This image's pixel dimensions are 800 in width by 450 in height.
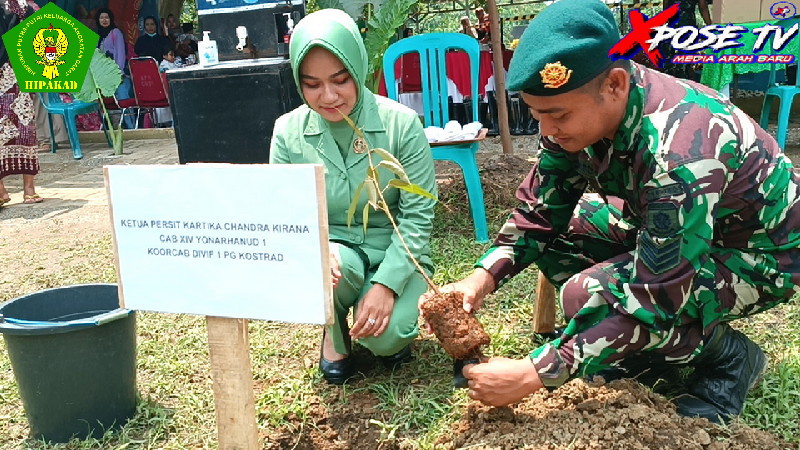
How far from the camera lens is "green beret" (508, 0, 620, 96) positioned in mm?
1536

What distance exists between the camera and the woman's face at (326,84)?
214 cm

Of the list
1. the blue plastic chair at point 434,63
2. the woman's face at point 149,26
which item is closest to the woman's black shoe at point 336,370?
the blue plastic chair at point 434,63

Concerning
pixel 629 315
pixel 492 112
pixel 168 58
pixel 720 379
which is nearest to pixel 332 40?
pixel 629 315

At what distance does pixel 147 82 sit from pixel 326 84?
7.48 meters

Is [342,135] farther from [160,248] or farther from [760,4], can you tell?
[760,4]

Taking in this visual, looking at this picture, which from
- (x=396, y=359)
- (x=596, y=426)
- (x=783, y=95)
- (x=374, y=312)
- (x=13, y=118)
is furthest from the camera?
(x=783, y=95)

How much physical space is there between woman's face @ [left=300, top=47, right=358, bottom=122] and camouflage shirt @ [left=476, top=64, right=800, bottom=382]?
69 centimetres

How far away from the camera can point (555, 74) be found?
1.54m

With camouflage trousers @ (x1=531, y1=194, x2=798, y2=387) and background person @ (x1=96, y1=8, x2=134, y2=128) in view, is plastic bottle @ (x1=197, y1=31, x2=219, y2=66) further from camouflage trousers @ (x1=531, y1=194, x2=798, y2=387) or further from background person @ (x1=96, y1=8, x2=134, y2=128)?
background person @ (x1=96, y1=8, x2=134, y2=128)

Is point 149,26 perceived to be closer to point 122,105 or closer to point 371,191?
point 122,105

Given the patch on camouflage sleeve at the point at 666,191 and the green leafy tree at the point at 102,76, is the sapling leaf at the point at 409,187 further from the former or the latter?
the green leafy tree at the point at 102,76

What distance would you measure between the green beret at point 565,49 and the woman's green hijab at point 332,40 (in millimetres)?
687

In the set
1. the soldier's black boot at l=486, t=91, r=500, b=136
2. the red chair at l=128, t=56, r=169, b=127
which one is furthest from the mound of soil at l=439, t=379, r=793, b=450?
the red chair at l=128, t=56, r=169, b=127

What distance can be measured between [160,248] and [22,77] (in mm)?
5235
